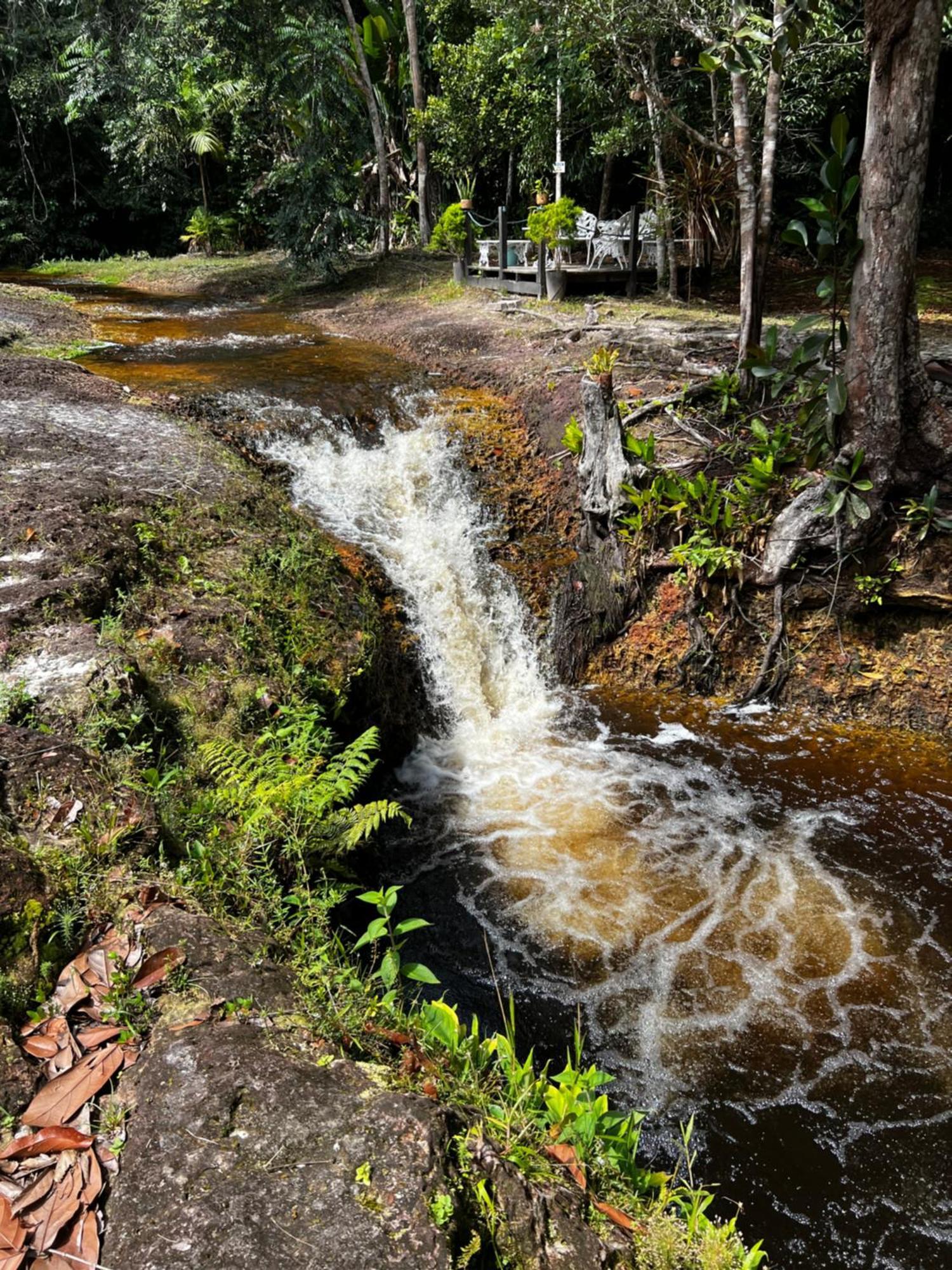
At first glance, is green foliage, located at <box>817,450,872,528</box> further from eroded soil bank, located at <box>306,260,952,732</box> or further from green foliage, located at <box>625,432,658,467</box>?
green foliage, located at <box>625,432,658,467</box>

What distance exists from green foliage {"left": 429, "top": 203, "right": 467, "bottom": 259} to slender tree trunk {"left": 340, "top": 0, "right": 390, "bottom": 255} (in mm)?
3709

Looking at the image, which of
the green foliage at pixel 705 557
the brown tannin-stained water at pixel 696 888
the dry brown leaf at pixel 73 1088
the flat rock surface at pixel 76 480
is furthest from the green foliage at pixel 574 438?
the dry brown leaf at pixel 73 1088

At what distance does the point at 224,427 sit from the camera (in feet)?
25.7

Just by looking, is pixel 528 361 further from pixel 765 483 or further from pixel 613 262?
pixel 613 262

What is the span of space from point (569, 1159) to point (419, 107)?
19.5 metres

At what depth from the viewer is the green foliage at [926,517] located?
5.79m

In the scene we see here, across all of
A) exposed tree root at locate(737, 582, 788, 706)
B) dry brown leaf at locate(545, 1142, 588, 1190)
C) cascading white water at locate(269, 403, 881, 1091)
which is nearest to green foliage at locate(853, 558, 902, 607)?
exposed tree root at locate(737, 582, 788, 706)

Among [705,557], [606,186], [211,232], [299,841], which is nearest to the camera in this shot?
[299,841]

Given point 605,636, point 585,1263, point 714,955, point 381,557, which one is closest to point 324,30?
point 381,557

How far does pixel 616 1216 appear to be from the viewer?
2217 millimetres

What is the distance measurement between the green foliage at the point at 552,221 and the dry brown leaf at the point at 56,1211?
12601 mm

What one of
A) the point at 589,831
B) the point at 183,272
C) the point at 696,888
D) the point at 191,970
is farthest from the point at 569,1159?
the point at 183,272

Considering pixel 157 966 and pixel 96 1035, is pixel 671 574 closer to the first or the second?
pixel 157 966

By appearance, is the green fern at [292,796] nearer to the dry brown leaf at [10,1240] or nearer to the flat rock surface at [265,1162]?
the flat rock surface at [265,1162]
